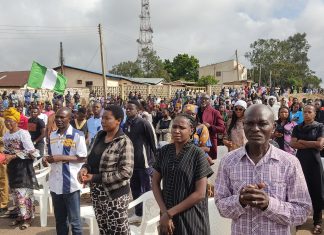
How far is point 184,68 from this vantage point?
5597 cm

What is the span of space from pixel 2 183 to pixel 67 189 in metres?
2.47

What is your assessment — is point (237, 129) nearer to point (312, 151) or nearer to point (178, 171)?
point (312, 151)

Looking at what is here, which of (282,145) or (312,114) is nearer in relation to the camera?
(312,114)

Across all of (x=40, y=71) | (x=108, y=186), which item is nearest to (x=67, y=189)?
(x=108, y=186)

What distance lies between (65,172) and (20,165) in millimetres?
1582

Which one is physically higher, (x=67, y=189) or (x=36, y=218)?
(x=67, y=189)

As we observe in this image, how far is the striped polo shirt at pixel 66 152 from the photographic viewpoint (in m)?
4.00

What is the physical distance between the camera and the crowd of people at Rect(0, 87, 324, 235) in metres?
1.95

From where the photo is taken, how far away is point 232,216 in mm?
2010

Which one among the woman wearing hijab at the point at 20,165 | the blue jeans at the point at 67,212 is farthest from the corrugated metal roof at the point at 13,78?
the blue jeans at the point at 67,212

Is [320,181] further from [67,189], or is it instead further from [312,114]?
[67,189]

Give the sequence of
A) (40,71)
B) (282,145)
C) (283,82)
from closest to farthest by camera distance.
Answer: (282,145)
(40,71)
(283,82)

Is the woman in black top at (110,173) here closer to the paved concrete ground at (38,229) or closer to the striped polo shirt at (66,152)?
the striped polo shirt at (66,152)

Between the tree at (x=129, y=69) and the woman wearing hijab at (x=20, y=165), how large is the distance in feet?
162
